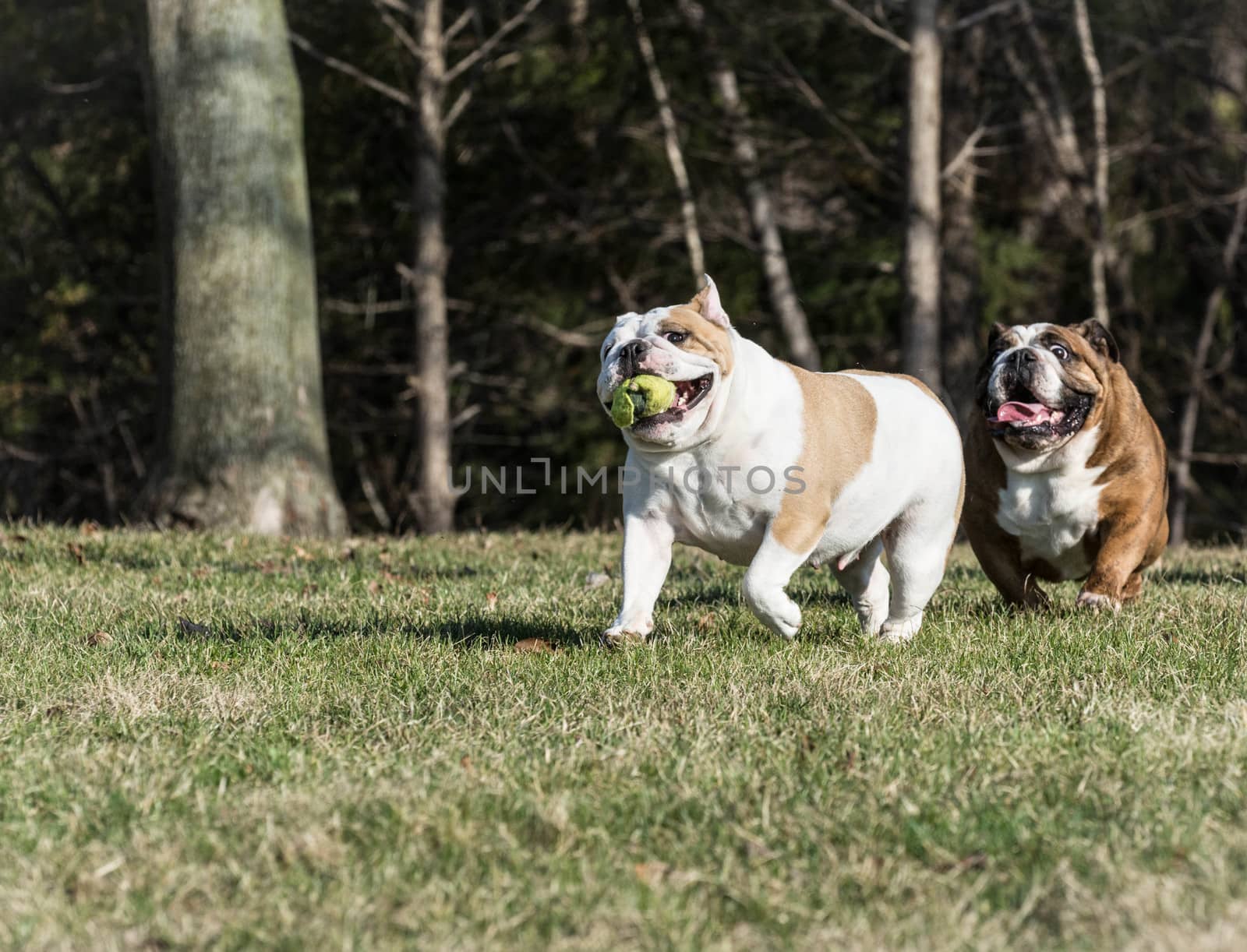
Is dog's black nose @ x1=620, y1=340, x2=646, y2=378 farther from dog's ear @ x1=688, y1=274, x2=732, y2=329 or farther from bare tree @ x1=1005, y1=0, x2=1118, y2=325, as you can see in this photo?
bare tree @ x1=1005, y1=0, x2=1118, y2=325

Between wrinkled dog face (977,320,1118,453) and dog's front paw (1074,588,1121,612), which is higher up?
wrinkled dog face (977,320,1118,453)

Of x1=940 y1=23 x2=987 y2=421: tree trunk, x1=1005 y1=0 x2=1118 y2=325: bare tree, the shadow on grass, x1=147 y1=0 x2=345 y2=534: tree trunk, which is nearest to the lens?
the shadow on grass

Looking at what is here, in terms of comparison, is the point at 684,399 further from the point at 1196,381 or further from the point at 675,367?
the point at 1196,381

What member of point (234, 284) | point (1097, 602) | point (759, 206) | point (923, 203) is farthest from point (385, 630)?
point (759, 206)

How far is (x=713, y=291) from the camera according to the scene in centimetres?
512

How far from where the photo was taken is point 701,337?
4.84 metres

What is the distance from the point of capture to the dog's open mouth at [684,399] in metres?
4.70

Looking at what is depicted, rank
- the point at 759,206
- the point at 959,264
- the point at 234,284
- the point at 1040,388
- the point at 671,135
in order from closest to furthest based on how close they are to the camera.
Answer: the point at 1040,388
the point at 234,284
the point at 959,264
the point at 671,135
the point at 759,206

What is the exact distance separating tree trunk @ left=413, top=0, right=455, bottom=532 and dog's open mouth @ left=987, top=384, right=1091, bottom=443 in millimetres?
→ 10260

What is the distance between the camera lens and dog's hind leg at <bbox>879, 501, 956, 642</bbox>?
18.3ft

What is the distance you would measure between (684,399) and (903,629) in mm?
1526

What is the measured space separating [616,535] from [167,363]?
3.60m

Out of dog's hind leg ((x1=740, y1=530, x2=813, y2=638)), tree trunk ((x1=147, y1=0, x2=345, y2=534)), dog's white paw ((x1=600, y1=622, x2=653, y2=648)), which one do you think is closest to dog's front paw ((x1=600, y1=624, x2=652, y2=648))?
dog's white paw ((x1=600, y1=622, x2=653, y2=648))

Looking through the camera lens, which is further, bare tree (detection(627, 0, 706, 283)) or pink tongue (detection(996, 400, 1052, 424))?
bare tree (detection(627, 0, 706, 283))
